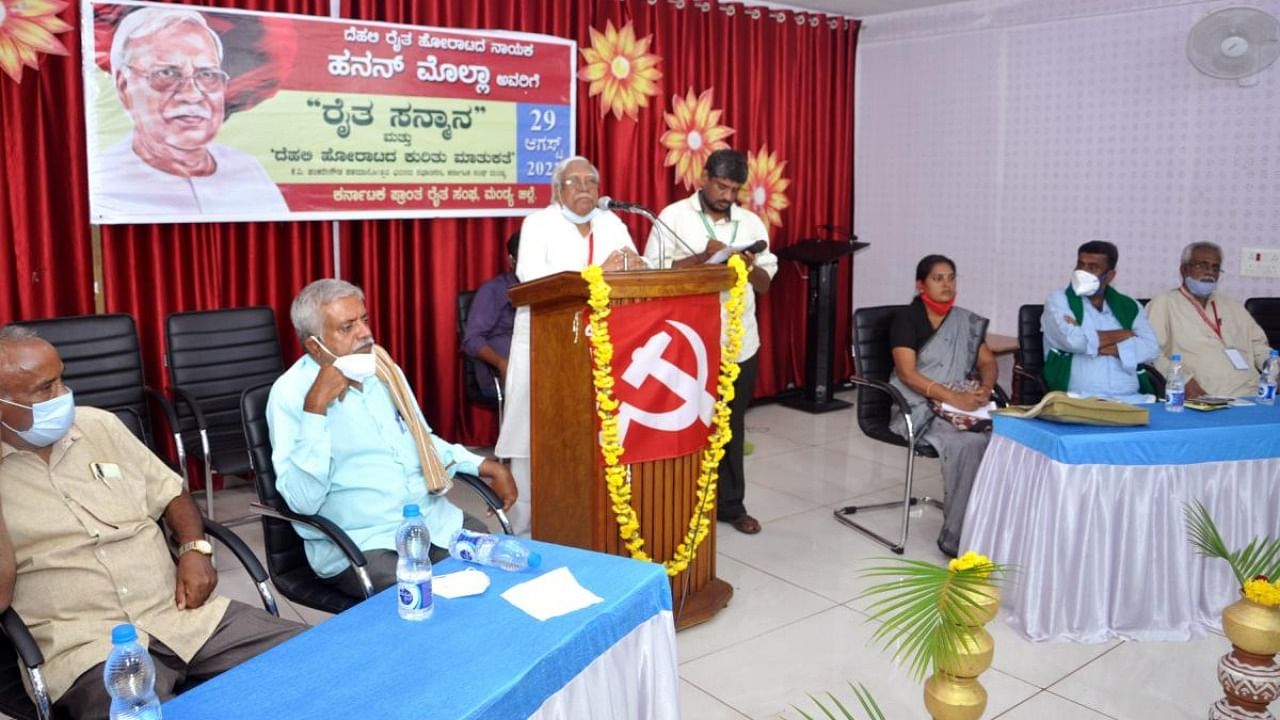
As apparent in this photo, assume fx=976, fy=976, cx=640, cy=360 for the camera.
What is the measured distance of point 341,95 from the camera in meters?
4.72

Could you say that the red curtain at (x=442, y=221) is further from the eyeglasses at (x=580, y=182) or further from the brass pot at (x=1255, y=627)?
the brass pot at (x=1255, y=627)

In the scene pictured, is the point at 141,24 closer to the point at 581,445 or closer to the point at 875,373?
the point at 581,445

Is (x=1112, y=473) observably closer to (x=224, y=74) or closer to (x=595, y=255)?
(x=595, y=255)

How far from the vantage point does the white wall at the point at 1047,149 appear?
17.9ft

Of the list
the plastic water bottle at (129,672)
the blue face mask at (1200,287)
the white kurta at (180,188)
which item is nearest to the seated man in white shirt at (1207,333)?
the blue face mask at (1200,287)

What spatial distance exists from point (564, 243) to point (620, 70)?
8.38ft

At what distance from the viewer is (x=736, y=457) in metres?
4.24

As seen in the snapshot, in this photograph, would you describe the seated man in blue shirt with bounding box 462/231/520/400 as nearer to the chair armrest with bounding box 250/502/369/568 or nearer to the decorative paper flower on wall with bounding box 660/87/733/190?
the decorative paper flower on wall with bounding box 660/87/733/190

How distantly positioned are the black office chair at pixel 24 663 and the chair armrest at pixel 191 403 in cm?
168

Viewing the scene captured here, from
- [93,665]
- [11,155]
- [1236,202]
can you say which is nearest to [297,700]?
[93,665]

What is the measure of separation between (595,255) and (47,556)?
7.15ft

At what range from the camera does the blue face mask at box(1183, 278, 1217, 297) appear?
451 centimetres

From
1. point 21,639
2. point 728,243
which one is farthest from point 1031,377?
point 21,639

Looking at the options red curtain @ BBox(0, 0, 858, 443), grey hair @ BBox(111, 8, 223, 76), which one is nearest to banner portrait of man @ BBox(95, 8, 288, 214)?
grey hair @ BBox(111, 8, 223, 76)
